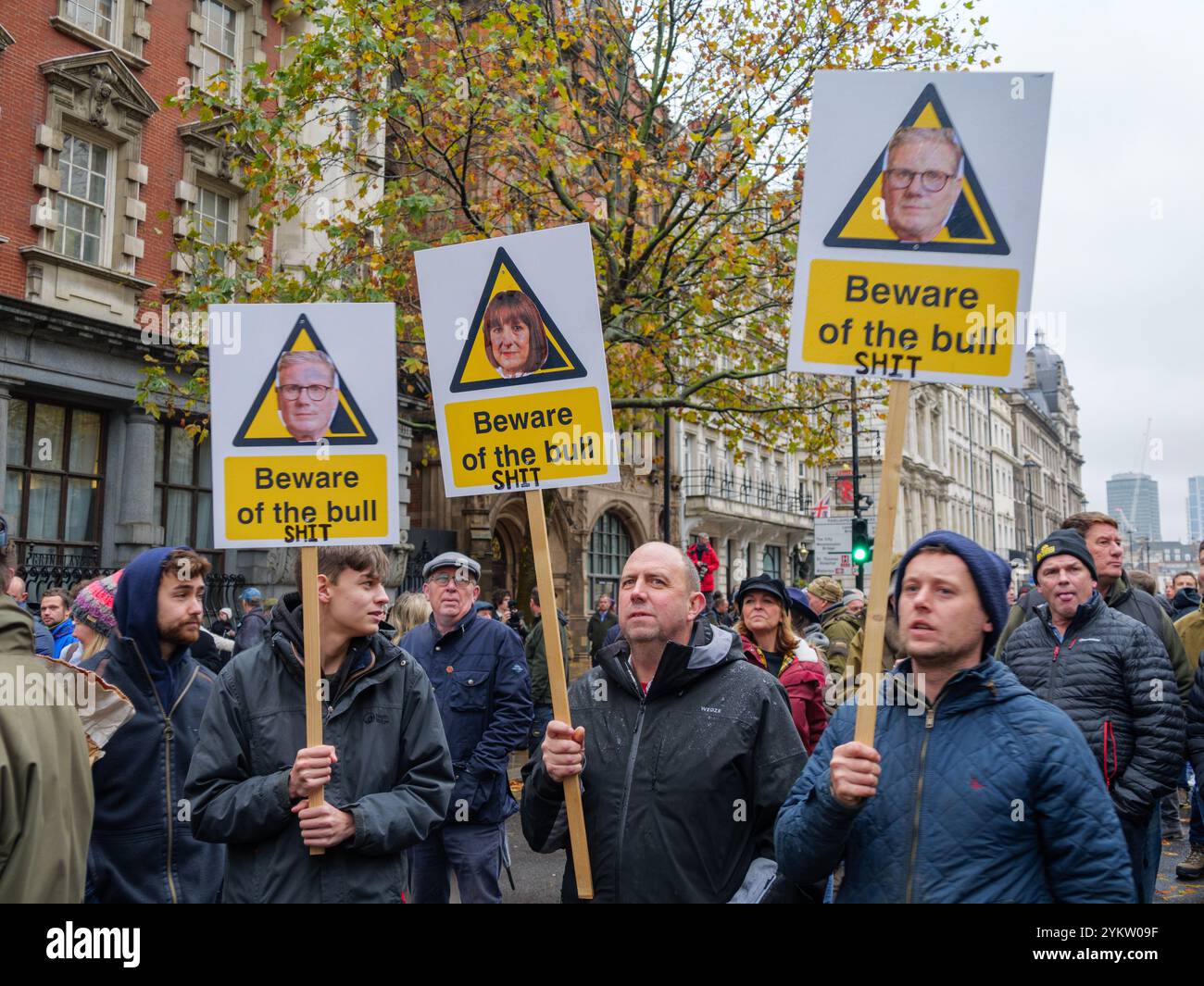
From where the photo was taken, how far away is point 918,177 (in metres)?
3.09

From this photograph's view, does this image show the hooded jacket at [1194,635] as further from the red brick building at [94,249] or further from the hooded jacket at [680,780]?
the red brick building at [94,249]

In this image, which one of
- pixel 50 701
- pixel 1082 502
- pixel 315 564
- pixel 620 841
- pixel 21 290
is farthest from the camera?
pixel 1082 502

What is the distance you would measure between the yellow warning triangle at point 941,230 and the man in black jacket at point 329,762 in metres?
2.05

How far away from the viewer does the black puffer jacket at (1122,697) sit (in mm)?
4773

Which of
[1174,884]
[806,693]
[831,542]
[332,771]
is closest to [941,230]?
[332,771]

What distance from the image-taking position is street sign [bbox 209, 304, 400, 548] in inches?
146

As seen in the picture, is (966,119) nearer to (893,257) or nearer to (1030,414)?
(893,257)

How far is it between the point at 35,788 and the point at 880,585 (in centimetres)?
214

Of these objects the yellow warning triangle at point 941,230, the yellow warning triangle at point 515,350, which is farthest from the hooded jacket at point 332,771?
the yellow warning triangle at point 941,230

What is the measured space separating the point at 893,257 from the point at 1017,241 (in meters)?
0.34

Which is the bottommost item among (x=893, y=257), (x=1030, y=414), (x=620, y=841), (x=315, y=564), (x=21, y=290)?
(x=620, y=841)

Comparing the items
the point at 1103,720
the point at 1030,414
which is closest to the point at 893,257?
the point at 1103,720

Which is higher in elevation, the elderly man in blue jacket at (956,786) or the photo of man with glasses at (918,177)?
the photo of man with glasses at (918,177)

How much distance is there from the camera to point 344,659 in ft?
12.2
